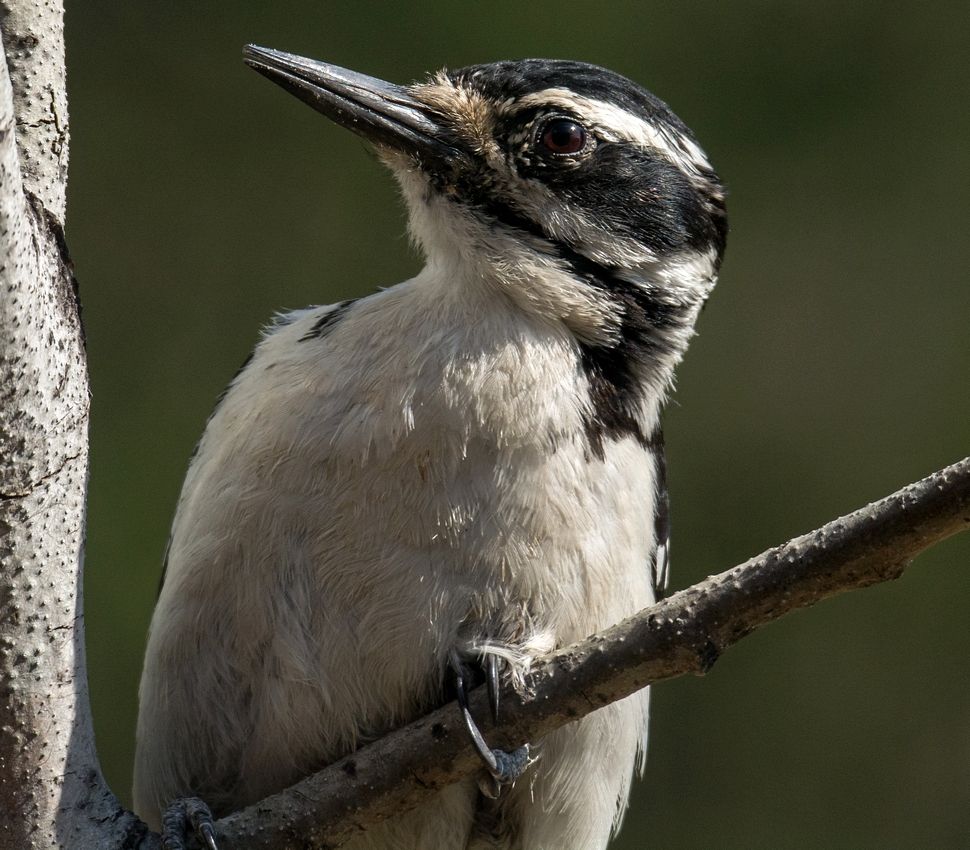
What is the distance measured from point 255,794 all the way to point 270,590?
43 centimetres

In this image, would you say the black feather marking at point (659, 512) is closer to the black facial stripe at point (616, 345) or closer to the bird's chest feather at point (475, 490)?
the black facial stripe at point (616, 345)

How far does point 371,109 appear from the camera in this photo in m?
3.05

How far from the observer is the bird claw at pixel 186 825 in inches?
91.0

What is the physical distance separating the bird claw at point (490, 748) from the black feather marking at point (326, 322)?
2.78 ft

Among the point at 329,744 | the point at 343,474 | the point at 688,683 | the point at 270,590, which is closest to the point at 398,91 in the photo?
the point at 343,474

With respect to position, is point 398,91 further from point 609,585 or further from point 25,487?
point 25,487

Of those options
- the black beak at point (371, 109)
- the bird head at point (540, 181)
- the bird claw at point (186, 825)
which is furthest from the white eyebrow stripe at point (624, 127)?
the bird claw at point (186, 825)

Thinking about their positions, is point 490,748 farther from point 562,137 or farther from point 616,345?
point 562,137

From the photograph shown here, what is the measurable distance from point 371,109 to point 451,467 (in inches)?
34.2

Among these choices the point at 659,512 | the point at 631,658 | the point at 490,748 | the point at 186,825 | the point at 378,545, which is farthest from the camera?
the point at 659,512

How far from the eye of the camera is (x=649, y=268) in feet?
10.1

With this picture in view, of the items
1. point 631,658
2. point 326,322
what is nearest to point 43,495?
point 631,658

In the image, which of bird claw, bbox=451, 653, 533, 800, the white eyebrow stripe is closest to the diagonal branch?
bird claw, bbox=451, 653, 533, 800

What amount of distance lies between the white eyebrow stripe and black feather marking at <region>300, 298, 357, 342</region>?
616 millimetres
